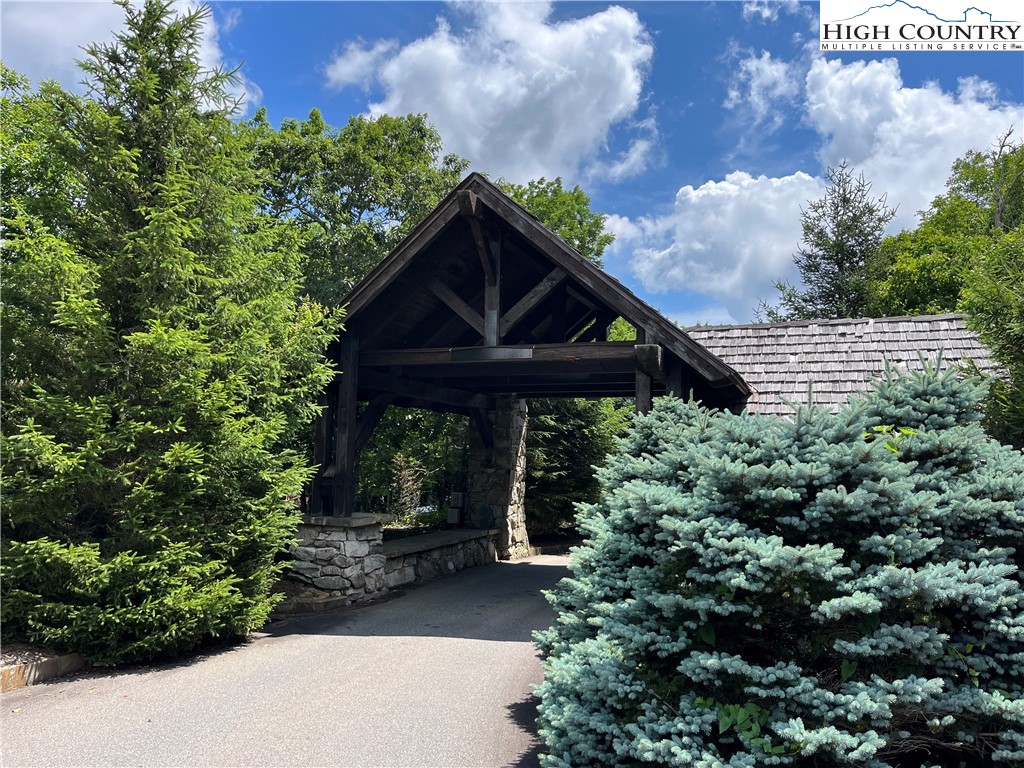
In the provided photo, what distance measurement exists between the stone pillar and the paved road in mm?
5940

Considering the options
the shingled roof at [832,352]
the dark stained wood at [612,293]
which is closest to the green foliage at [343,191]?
the dark stained wood at [612,293]

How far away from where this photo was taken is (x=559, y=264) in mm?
7844

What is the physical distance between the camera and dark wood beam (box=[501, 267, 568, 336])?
8156 millimetres

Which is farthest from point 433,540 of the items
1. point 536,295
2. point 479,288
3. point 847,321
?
point 847,321

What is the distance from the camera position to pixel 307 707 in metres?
4.82

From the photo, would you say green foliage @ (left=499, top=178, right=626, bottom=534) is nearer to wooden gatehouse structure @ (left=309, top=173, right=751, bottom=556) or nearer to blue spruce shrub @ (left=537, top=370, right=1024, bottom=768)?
wooden gatehouse structure @ (left=309, top=173, right=751, bottom=556)

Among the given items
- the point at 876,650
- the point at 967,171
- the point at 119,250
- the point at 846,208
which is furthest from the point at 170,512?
the point at 967,171

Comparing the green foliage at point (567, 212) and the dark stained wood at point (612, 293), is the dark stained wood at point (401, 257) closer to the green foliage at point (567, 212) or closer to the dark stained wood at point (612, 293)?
the dark stained wood at point (612, 293)

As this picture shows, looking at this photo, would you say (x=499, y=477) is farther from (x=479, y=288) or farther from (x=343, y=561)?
(x=343, y=561)

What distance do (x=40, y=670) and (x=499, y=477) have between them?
8787 mm

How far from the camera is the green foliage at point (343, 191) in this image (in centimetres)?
1697

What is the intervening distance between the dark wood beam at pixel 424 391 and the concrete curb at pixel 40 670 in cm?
478

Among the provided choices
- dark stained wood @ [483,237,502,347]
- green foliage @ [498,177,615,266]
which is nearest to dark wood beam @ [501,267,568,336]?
dark stained wood @ [483,237,502,347]

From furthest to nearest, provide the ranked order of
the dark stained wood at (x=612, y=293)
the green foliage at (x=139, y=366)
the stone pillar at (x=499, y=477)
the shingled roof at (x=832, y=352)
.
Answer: the stone pillar at (x=499, y=477), the shingled roof at (x=832, y=352), the dark stained wood at (x=612, y=293), the green foliage at (x=139, y=366)
